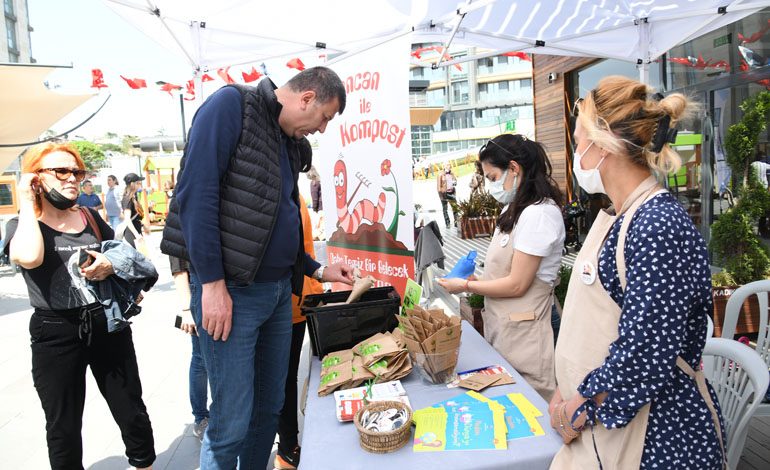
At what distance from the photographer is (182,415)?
11.3ft

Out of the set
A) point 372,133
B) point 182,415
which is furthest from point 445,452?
point 182,415

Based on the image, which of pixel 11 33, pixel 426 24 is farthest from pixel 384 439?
pixel 11 33

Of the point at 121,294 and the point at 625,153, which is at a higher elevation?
the point at 625,153

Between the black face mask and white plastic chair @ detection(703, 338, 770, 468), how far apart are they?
278cm

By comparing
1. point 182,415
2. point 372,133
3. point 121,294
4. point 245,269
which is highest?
point 372,133

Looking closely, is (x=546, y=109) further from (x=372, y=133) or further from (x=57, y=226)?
(x=57, y=226)

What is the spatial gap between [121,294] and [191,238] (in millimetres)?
1095

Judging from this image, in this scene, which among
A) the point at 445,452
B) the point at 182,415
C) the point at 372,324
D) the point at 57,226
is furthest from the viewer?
the point at 182,415

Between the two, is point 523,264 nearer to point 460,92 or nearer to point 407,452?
point 407,452

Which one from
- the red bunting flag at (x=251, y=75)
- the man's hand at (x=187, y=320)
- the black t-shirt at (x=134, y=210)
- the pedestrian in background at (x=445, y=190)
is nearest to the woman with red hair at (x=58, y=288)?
the man's hand at (x=187, y=320)

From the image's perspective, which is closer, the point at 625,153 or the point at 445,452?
the point at 625,153

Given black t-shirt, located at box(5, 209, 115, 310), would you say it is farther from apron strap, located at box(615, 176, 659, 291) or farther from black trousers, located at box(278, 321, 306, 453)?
apron strap, located at box(615, 176, 659, 291)

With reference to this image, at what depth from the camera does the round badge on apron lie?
118cm

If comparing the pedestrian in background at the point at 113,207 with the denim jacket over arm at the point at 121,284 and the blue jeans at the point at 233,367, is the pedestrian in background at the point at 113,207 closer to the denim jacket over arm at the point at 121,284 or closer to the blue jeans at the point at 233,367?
the denim jacket over arm at the point at 121,284
